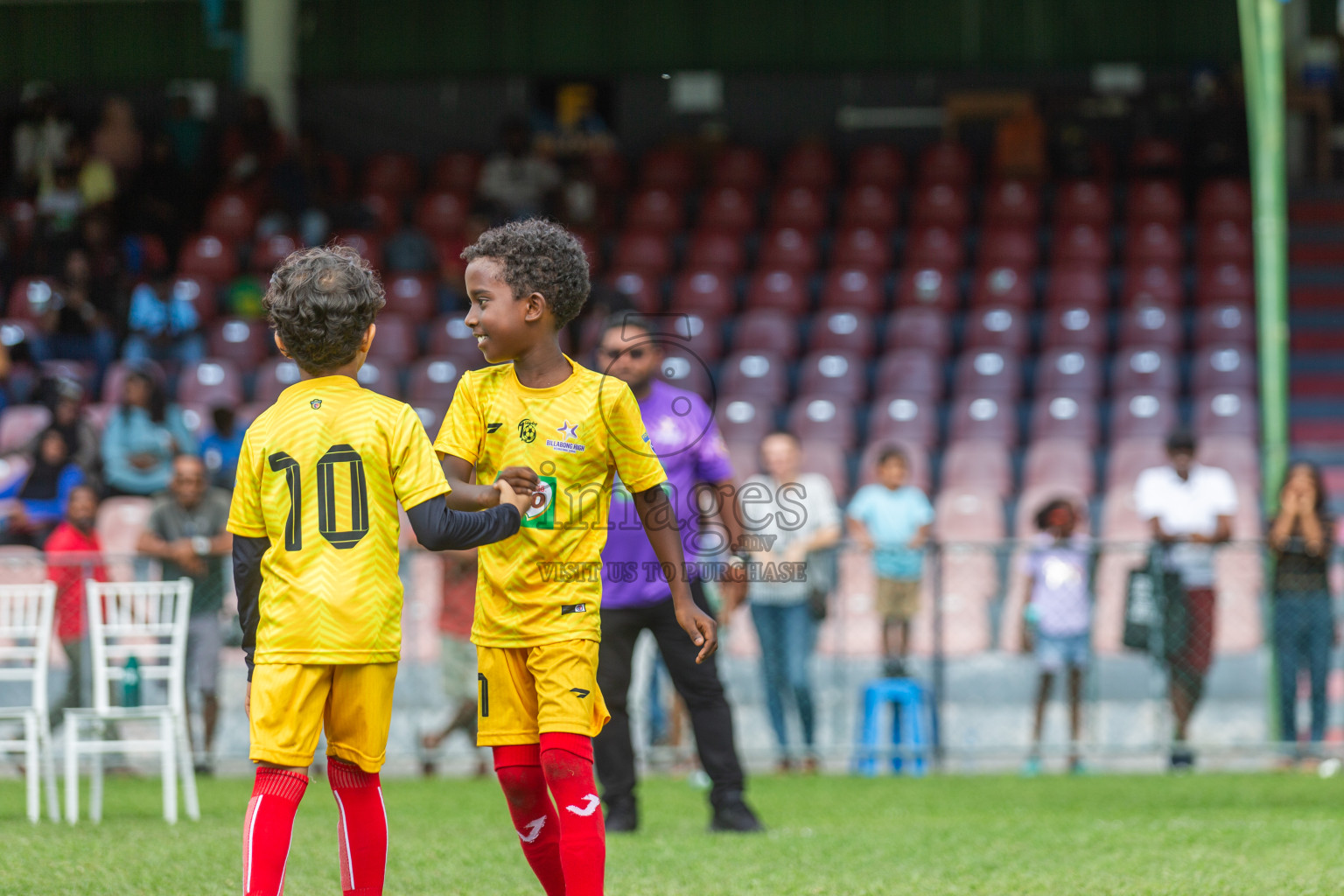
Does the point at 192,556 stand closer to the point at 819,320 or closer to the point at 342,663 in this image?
the point at 342,663

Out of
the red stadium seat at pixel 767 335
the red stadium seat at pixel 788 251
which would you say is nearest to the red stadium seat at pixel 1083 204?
the red stadium seat at pixel 788 251

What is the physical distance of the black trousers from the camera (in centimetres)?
600

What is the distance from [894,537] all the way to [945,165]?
794 centimetres

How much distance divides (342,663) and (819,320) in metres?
10.6

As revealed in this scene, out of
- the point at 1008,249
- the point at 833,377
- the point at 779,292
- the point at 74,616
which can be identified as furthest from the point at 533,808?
the point at 1008,249

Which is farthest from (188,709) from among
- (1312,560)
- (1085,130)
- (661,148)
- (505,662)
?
(1085,130)

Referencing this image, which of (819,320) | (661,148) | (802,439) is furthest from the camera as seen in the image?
(661,148)

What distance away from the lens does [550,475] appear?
3986 mm

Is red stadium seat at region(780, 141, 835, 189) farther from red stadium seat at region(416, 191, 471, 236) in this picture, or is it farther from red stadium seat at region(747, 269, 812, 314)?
red stadium seat at region(416, 191, 471, 236)

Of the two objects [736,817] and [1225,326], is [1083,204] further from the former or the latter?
[736,817]

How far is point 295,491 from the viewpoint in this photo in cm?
367

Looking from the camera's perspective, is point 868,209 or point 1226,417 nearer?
point 1226,417

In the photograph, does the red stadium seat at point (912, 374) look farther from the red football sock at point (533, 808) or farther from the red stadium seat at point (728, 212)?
the red football sock at point (533, 808)

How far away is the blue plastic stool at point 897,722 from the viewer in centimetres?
875
